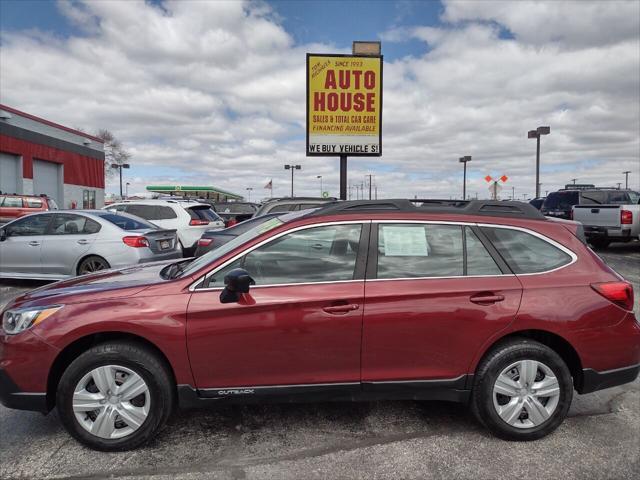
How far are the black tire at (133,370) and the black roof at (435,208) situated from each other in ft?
4.89

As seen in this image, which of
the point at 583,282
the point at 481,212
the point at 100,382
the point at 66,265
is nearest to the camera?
the point at 100,382

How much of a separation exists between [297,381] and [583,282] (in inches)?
82.0

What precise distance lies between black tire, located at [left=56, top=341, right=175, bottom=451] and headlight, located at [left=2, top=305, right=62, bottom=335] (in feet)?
1.17

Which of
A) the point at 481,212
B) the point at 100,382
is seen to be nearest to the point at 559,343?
the point at 481,212

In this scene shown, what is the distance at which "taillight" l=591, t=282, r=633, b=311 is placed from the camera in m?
3.34

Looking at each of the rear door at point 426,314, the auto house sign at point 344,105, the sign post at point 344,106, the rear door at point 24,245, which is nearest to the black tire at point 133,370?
the rear door at point 426,314

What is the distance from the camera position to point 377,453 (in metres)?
3.15

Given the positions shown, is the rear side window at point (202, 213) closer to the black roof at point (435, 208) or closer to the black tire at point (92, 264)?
the black tire at point (92, 264)

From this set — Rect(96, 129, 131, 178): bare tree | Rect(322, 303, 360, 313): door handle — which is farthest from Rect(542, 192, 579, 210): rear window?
Rect(96, 129, 131, 178): bare tree

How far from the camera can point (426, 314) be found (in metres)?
3.18

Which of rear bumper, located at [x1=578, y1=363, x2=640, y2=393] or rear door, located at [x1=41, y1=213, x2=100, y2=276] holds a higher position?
rear door, located at [x1=41, y1=213, x2=100, y2=276]

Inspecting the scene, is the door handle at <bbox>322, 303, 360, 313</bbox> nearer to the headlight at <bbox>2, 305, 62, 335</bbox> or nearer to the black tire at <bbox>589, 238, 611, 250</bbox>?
the headlight at <bbox>2, 305, 62, 335</bbox>

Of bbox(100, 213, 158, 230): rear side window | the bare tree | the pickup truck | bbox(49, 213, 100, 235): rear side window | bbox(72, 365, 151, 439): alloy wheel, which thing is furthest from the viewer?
the bare tree

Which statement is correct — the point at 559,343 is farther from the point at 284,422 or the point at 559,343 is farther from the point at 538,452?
the point at 284,422
